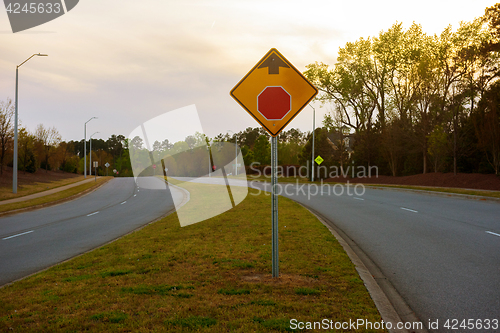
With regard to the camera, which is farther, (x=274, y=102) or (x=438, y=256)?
(x=438, y=256)

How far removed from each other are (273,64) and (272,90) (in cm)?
38

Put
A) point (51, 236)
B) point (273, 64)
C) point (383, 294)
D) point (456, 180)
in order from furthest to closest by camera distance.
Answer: point (456, 180)
point (51, 236)
point (273, 64)
point (383, 294)

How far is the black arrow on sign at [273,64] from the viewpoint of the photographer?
557 cm

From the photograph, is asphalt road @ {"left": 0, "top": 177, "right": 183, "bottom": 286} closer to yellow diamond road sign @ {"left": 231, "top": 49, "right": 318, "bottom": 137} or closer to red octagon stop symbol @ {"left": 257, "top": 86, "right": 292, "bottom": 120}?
yellow diamond road sign @ {"left": 231, "top": 49, "right": 318, "bottom": 137}

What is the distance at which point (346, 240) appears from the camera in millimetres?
9203

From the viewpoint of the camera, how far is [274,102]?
5.61 meters

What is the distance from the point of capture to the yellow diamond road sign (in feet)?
18.2

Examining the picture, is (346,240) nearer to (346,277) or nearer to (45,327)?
(346,277)

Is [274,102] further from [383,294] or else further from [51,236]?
[51,236]

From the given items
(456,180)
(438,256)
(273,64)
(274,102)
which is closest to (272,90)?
(274,102)

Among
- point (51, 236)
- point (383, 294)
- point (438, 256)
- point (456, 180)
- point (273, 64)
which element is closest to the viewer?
point (383, 294)

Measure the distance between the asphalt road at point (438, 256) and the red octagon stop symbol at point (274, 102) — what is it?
315cm

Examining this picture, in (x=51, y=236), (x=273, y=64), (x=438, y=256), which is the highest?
(x=273, y=64)

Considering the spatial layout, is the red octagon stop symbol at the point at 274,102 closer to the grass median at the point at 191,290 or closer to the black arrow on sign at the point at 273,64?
the black arrow on sign at the point at 273,64
